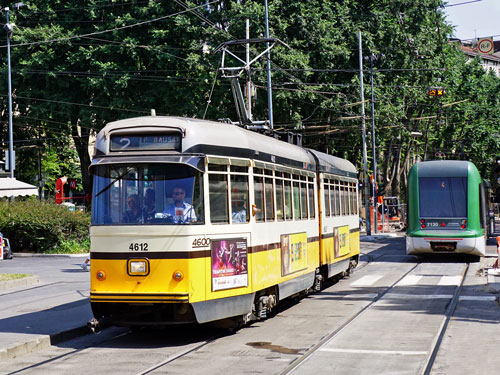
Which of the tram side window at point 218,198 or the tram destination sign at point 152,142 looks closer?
the tram destination sign at point 152,142

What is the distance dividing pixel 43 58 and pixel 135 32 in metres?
4.30

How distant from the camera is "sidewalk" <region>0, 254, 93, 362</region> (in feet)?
36.6

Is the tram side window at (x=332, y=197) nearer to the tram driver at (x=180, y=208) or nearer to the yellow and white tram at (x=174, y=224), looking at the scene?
the yellow and white tram at (x=174, y=224)

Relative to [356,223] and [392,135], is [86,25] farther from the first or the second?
[356,223]

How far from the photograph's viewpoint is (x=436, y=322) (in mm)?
13125

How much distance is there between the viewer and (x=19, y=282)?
19344 mm

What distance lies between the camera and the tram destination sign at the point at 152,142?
11266mm

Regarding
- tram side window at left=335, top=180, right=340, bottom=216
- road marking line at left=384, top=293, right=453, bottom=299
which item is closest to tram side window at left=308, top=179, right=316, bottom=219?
road marking line at left=384, top=293, right=453, bottom=299

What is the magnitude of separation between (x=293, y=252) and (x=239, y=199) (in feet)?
9.57

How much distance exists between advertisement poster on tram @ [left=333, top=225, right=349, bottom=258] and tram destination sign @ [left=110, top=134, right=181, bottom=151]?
26.5 feet

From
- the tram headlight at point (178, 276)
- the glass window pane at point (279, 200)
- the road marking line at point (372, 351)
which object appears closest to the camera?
the road marking line at point (372, 351)

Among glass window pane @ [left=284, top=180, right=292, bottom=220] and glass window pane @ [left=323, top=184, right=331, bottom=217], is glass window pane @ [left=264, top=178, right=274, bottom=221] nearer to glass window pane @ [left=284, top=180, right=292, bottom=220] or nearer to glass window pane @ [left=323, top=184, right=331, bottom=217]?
glass window pane @ [left=284, top=180, right=292, bottom=220]

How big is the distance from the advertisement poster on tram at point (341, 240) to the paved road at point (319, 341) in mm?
1746

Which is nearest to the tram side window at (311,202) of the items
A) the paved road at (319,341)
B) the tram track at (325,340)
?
the paved road at (319,341)
